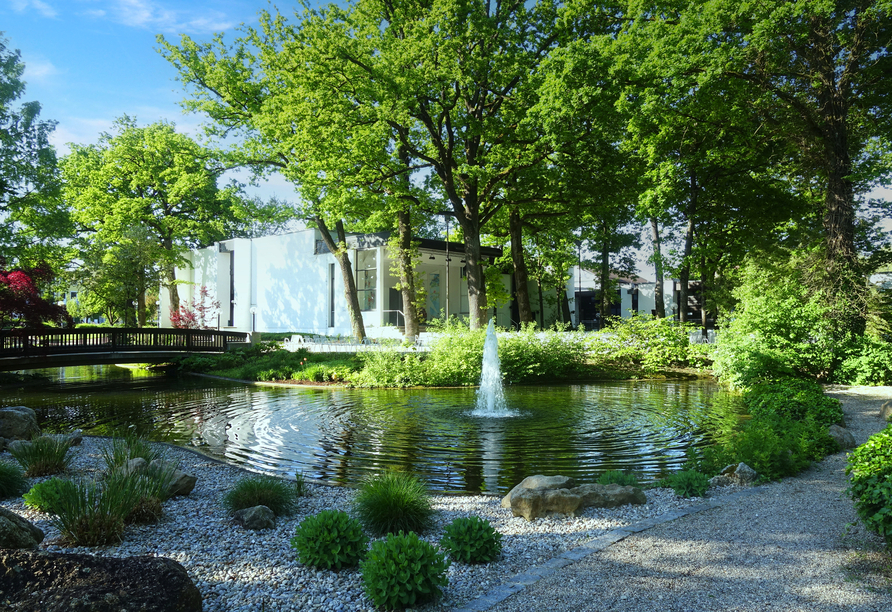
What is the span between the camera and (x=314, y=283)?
100 ft

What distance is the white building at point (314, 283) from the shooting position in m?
28.7

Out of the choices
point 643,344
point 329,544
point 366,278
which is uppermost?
point 366,278

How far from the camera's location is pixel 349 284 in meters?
25.4

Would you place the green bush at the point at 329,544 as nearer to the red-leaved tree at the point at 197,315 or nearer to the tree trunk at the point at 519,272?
the tree trunk at the point at 519,272

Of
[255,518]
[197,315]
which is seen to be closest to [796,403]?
[255,518]

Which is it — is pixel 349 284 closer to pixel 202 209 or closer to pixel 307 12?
pixel 307 12

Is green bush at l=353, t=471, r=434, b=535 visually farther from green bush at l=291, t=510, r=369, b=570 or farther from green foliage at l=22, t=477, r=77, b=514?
green foliage at l=22, t=477, r=77, b=514

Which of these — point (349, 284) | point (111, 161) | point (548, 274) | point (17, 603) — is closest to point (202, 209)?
point (111, 161)

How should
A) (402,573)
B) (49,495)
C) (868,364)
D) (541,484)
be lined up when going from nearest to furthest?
(402,573)
(49,495)
(541,484)
(868,364)

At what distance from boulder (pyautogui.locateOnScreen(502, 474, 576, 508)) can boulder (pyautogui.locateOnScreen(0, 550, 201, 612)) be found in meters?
3.10

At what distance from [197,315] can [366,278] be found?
→ 1060cm

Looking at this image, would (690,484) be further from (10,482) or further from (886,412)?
→ (10,482)

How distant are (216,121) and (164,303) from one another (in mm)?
20385

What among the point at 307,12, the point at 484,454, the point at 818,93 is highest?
the point at 307,12
